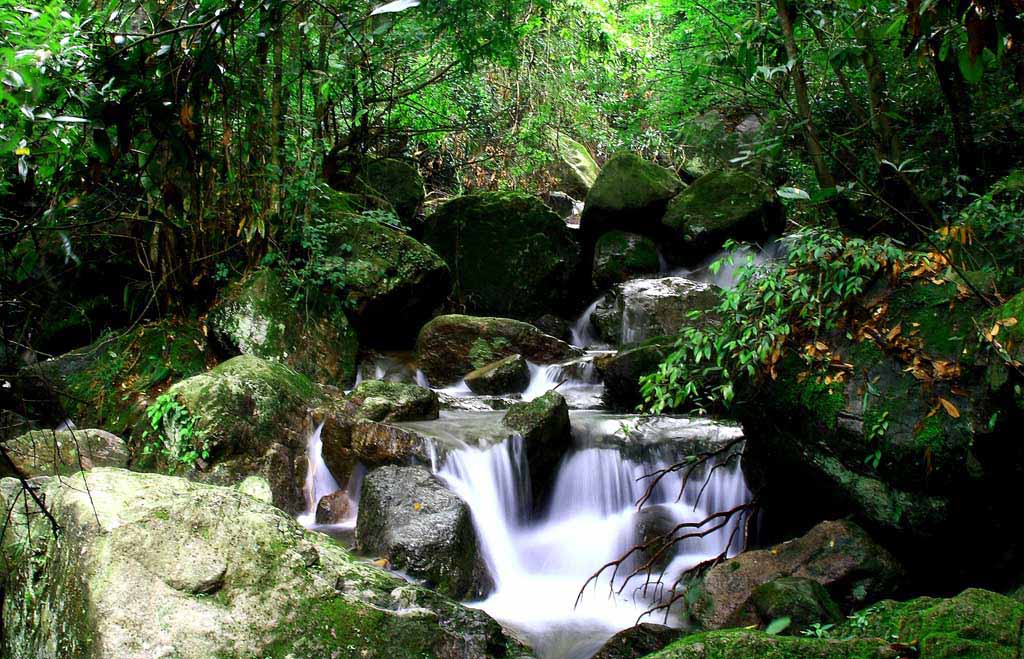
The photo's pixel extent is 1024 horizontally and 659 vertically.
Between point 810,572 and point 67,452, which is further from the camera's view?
point 67,452

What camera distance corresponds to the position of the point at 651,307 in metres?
10.1

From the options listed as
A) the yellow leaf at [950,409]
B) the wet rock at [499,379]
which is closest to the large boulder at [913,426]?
the yellow leaf at [950,409]

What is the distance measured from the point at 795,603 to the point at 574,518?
108 inches

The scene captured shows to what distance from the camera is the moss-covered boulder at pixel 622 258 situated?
12156 millimetres

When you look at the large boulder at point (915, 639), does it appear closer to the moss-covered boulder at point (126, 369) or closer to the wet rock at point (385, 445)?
the wet rock at point (385, 445)

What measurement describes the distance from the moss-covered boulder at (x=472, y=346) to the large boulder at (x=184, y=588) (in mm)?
6346

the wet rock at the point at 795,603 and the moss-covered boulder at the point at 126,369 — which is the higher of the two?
the moss-covered boulder at the point at 126,369

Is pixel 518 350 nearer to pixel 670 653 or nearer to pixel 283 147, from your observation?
pixel 283 147

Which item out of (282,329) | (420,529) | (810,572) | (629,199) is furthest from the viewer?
(629,199)

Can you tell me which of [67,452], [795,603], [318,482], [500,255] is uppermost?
[500,255]

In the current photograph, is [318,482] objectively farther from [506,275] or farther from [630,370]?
[506,275]

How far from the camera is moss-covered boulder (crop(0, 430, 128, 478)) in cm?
521

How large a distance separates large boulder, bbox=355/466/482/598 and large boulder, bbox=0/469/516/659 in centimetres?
170

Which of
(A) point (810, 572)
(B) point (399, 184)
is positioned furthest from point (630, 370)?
(B) point (399, 184)
